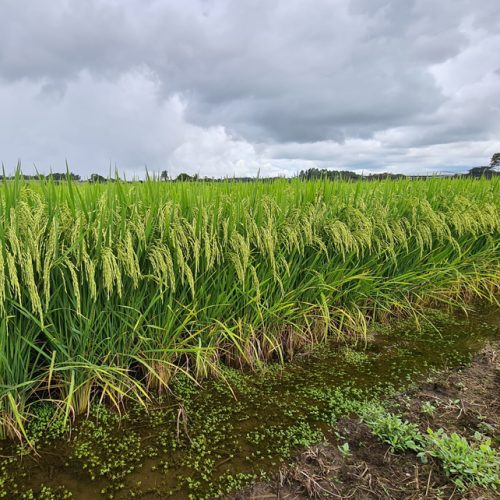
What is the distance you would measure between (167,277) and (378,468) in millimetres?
1654

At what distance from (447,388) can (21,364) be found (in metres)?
2.88

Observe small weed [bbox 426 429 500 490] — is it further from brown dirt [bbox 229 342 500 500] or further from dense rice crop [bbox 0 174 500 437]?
dense rice crop [bbox 0 174 500 437]

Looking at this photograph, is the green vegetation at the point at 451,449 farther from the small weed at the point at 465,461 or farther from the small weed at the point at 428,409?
the small weed at the point at 428,409

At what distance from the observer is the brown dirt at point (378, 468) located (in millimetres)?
1727

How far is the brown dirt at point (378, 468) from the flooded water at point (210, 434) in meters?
0.12

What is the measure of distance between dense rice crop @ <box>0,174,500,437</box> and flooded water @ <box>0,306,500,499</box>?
0.18 m


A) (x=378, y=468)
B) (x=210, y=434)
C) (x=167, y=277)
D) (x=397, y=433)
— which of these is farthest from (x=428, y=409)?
(x=167, y=277)

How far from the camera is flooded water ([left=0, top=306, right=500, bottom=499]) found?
70.8 inches

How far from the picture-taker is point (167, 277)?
2.41m

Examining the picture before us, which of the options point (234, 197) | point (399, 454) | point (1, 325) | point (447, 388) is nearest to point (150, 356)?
point (1, 325)

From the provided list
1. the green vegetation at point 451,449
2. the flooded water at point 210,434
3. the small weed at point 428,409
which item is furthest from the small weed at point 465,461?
the flooded water at point 210,434

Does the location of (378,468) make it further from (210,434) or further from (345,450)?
(210,434)

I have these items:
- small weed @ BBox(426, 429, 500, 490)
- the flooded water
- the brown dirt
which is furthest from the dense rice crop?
small weed @ BBox(426, 429, 500, 490)

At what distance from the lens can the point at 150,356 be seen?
2449 mm
